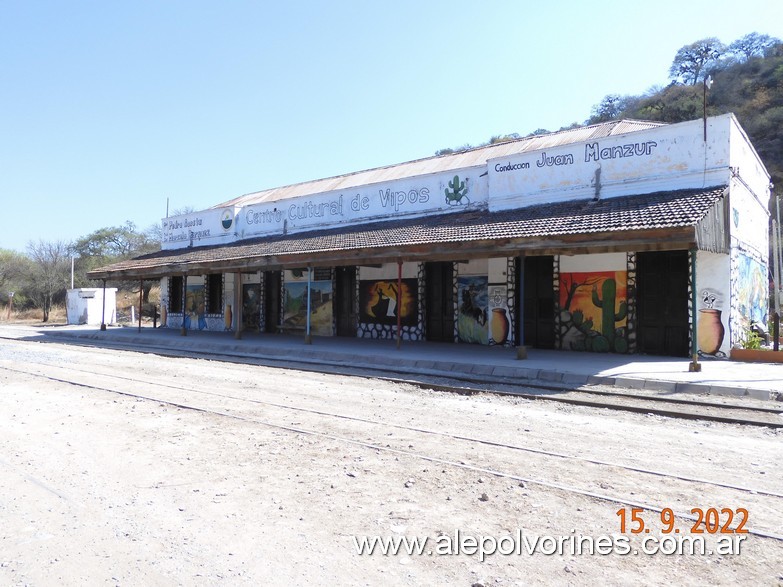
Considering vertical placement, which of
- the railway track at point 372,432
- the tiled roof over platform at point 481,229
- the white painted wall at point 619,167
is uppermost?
the white painted wall at point 619,167

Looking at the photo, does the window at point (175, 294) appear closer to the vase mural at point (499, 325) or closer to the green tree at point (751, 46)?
the vase mural at point (499, 325)

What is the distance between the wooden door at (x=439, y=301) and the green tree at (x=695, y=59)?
5568 centimetres

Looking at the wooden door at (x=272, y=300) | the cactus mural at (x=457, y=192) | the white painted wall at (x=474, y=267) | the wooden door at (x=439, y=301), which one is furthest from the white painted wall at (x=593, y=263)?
the wooden door at (x=272, y=300)

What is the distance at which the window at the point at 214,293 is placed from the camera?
27469 millimetres

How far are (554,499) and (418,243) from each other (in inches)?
432

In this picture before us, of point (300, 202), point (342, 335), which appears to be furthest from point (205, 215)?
point (342, 335)

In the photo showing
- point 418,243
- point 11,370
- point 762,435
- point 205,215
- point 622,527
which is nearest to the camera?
point 622,527

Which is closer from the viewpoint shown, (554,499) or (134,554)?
(134,554)

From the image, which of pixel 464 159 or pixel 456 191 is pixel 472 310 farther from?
pixel 464 159

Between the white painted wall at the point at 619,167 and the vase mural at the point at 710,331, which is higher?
the white painted wall at the point at 619,167

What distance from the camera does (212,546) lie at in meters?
3.76

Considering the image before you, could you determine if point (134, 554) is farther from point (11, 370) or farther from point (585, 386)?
point (11, 370)

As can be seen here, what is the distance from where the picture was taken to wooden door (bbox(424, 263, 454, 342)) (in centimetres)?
1895

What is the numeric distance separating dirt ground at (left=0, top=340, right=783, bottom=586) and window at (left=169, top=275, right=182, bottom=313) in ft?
70.9
